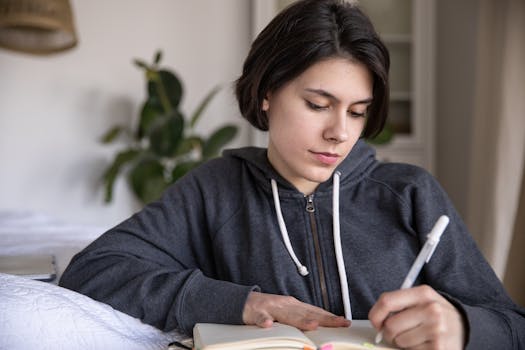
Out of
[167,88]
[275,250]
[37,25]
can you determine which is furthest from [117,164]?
[275,250]

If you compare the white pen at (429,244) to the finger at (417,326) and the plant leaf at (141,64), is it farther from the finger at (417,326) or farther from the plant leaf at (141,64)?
the plant leaf at (141,64)

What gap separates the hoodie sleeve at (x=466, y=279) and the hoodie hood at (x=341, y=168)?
0.11m

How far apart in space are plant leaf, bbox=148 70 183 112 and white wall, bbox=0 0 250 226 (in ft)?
1.00

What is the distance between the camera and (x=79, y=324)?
1.03 metres

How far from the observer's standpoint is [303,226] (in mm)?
1214

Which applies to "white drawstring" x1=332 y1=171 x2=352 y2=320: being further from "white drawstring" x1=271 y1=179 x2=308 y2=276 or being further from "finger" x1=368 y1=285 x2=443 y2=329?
"finger" x1=368 y1=285 x2=443 y2=329

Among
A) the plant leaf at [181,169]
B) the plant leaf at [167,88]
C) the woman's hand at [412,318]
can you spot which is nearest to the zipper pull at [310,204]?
the woman's hand at [412,318]

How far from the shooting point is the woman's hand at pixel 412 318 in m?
A: 0.85

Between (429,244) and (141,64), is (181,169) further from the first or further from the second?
(429,244)

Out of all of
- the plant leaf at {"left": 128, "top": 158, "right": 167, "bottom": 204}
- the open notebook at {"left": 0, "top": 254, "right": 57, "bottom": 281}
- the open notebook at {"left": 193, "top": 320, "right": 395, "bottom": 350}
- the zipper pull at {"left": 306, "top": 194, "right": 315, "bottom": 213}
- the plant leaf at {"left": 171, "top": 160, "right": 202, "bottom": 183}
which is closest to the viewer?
the open notebook at {"left": 193, "top": 320, "right": 395, "bottom": 350}

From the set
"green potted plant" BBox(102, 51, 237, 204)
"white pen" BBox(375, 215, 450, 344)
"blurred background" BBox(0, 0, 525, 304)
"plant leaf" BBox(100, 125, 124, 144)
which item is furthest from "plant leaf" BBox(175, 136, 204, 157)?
"white pen" BBox(375, 215, 450, 344)

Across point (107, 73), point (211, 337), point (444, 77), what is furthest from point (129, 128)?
point (211, 337)

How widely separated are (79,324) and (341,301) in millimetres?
409

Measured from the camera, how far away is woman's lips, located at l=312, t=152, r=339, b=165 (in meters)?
1.16
